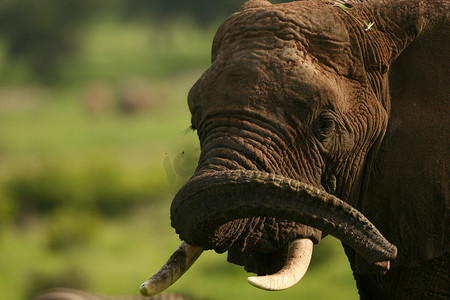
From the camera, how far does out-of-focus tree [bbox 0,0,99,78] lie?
4428 centimetres

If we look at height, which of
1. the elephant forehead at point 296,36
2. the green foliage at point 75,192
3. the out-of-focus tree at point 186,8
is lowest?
the out-of-focus tree at point 186,8

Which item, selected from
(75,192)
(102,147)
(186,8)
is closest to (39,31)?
(186,8)

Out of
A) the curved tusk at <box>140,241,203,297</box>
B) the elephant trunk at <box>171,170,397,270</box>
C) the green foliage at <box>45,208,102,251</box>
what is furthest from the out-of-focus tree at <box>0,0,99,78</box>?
the elephant trunk at <box>171,170,397,270</box>

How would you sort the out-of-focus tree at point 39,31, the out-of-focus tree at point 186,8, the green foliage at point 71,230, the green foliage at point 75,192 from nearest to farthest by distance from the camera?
the green foliage at point 71,230 → the green foliage at point 75,192 → the out-of-focus tree at point 186,8 → the out-of-focus tree at point 39,31

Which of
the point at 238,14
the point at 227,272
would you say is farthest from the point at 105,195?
the point at 238,14

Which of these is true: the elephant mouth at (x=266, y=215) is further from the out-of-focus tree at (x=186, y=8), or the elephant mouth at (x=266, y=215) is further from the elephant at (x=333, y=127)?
the out-of-focus tree at (x=186, y=8)

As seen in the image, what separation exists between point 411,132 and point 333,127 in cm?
28

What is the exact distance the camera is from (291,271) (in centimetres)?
319

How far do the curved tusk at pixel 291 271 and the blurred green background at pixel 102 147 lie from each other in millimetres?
697

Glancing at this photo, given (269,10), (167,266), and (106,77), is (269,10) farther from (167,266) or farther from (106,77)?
(106,77)

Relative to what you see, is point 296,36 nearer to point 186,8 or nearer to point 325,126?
point 325,126

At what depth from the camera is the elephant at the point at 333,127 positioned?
3.34m

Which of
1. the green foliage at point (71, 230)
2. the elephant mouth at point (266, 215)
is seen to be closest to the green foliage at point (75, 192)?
the green foliage at point (71, 230)

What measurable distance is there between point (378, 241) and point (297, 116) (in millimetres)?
519
